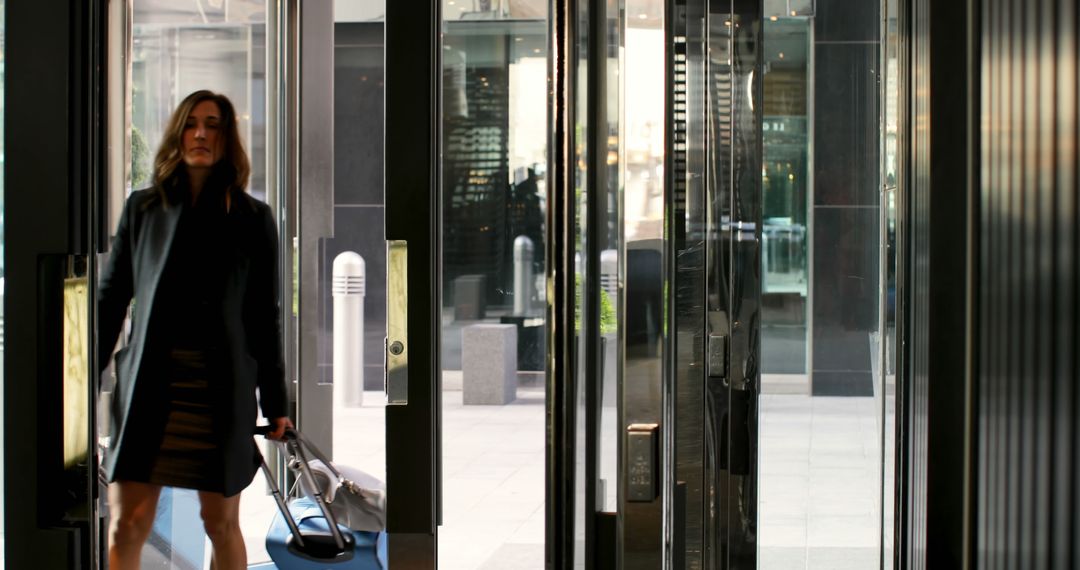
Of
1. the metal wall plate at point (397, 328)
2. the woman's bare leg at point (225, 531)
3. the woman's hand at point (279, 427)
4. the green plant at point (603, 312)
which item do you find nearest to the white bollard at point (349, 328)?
the woman's hand at point (279, 427)

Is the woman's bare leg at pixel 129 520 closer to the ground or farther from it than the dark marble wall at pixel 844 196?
closer to the ground

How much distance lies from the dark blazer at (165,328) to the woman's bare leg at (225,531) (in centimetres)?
5

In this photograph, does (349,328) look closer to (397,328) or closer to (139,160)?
(397,328)

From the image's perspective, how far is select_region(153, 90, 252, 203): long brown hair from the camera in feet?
8.68

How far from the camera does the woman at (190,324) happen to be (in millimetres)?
2611

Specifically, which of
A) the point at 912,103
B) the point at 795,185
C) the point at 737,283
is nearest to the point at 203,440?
the point at 737,283

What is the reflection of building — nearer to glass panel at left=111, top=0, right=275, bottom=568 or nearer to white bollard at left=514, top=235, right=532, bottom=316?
white bollard at left=514, top=235, right=532, bottom=316

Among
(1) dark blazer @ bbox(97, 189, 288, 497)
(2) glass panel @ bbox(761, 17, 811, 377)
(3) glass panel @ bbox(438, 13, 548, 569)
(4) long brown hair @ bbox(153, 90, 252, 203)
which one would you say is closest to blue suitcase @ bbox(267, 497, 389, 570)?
(1) dark blazer @ bbox(97, 189, 288, 497)

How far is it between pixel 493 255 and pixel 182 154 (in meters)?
0.79

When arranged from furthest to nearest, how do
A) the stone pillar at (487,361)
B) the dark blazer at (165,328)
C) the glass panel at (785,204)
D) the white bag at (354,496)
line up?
1. the white bag at (354,496)
2. the dark blazer at (165,328)
3. the glass panel at (785,204)
4. the stone pillar at (487,361)

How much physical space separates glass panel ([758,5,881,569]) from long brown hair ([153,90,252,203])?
1.17m

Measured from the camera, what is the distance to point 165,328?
2.63 metres

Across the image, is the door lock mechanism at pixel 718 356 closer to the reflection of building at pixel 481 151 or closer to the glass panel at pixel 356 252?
the reflection of building at pixel 481 151

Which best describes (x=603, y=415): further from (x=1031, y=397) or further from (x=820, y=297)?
(x=1031, y=397)
